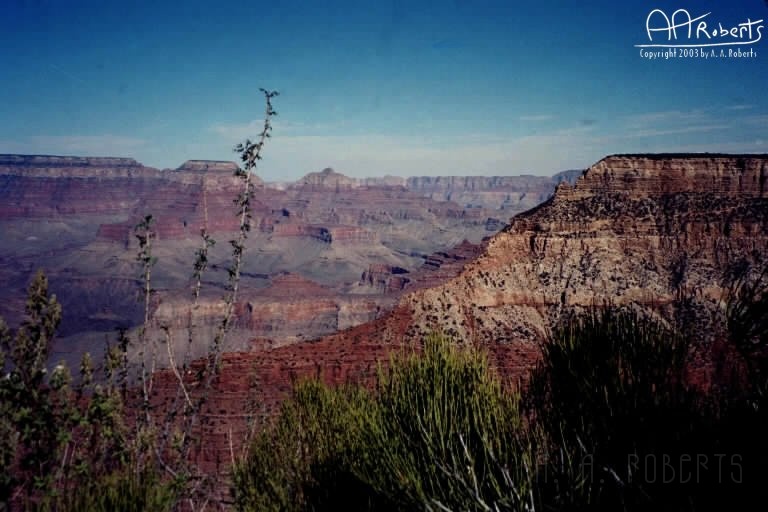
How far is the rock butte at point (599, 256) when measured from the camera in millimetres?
40531

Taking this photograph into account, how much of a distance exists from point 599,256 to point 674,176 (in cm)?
1213

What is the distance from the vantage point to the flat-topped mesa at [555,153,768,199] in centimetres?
4853

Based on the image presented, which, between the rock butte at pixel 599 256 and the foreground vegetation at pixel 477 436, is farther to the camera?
the rock butte at pixel 599 256

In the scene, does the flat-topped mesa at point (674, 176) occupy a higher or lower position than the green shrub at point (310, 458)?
higher

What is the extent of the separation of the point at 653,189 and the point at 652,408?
50081 millimetres

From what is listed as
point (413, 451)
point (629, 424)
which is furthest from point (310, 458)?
point (629, 424)

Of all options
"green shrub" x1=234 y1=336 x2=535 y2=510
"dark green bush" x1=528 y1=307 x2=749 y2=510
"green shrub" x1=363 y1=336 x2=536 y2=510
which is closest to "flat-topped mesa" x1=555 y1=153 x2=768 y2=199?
"dark green bush" x1=528 y1=307 x2=749 y2=510

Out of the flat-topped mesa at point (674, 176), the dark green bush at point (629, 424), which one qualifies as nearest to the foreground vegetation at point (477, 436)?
the dark green bush at point (629, 424)

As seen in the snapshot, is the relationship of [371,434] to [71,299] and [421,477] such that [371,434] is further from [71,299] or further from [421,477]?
[71,299]

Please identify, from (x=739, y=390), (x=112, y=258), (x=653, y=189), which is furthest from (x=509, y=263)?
(x=112, y=258)

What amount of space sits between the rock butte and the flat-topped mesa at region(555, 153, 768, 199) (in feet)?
0.30

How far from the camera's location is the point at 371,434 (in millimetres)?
8070

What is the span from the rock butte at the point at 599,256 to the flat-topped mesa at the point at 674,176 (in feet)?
0.30

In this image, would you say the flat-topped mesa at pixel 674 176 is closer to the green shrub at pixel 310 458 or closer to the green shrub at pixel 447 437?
the green shrub at pixel 310 458
